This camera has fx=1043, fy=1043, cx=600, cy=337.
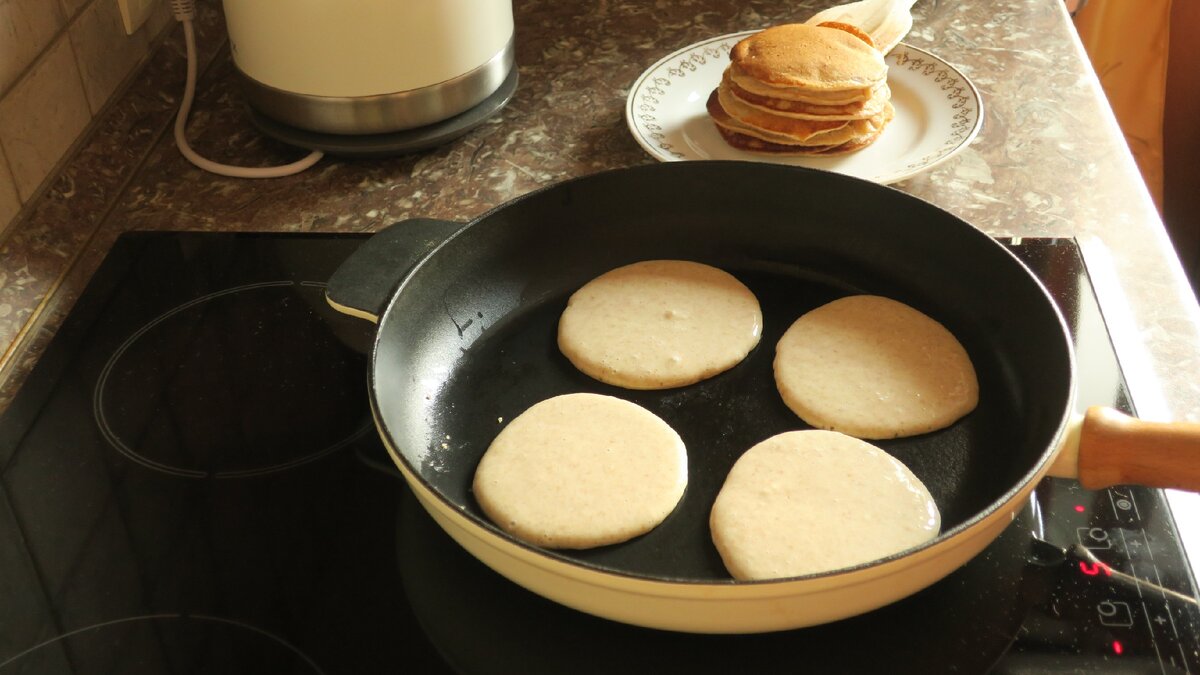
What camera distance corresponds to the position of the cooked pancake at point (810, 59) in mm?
949

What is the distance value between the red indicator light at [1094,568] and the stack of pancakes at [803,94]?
1.53 feet

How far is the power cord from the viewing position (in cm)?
102

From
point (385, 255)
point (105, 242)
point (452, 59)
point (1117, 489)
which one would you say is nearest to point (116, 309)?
point (105, 242)

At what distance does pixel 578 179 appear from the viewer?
0.89 meters

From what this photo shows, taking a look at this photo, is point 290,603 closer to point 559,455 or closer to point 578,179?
point 559,455

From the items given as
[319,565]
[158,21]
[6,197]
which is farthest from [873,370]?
[158,21]

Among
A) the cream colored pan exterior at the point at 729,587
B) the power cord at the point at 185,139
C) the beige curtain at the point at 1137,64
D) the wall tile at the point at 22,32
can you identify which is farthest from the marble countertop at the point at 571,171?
the beige curtain at the point at 1137,64

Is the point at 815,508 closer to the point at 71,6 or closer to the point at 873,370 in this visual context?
the point at 873,370

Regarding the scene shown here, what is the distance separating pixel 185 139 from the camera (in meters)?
1.07

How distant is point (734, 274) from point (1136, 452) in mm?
394

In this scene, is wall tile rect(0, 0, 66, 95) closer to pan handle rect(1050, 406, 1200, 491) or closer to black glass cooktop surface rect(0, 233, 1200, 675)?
black glass cooktop surface rect(0, 233, 1200, 675)

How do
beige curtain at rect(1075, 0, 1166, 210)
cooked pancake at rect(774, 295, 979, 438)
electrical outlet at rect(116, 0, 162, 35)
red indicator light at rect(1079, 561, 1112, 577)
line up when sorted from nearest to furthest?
red indicator light at rect(1079, 561, 1112, 577) < cooked pancake at rect(774, 295, 979, 438) < electrical outlet at rect(116, 0, 162, 35) < beige curtain at rect(1075, 0, 1166, 210)

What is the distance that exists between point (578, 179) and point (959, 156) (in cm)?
40

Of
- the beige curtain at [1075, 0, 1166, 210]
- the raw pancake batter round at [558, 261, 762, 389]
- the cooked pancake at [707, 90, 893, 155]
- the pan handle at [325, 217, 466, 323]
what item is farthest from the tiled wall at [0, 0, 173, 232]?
the beige curtain at [1075, 0, 1166, 210]
